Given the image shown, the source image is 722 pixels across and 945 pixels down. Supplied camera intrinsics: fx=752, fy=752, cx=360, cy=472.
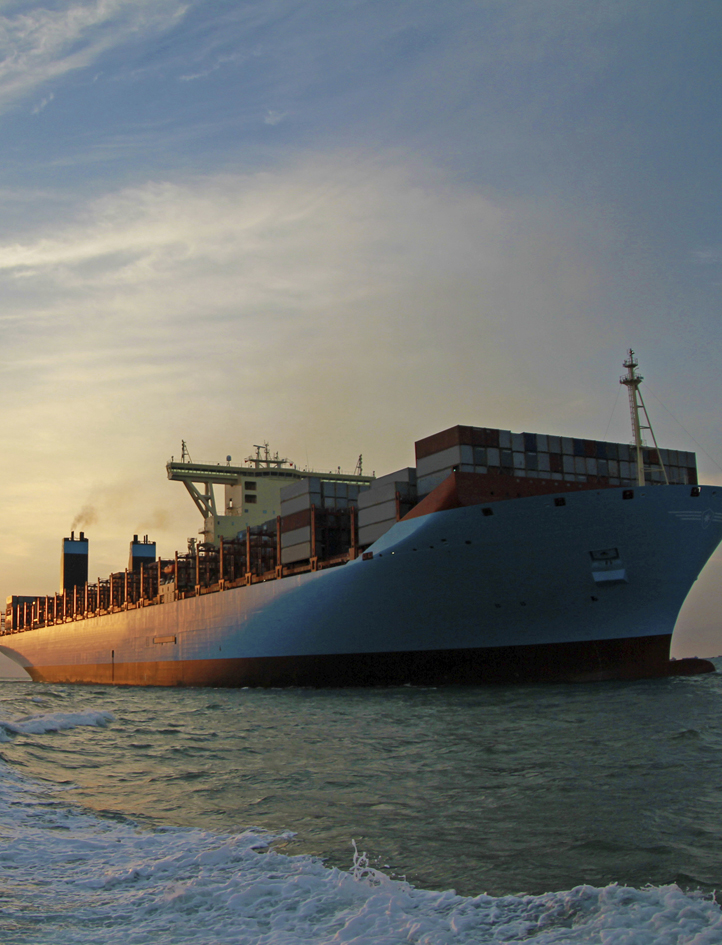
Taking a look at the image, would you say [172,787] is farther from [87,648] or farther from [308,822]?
[87,648]

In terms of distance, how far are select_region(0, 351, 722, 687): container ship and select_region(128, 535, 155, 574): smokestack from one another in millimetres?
25768

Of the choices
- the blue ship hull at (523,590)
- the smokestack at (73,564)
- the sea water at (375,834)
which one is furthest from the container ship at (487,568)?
the smokestack at (73,564)

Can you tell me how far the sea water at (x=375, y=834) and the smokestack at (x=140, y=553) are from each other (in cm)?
4173

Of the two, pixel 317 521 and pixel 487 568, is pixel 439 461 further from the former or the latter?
pixel 317 521

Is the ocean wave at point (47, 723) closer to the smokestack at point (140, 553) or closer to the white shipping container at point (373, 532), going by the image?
the white shipping container at point (373, 532)

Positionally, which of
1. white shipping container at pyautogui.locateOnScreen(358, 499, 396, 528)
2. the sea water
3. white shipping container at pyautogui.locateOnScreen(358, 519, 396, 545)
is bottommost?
the sea water

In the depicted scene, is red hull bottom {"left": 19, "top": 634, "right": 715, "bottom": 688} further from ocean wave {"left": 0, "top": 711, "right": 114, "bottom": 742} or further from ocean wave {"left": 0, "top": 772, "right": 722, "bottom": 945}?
ocean wave {"left": 0, "top": 772, "right": 722, "bottom": 945}

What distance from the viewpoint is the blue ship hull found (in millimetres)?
22391

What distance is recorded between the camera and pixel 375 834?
8125 millimetres

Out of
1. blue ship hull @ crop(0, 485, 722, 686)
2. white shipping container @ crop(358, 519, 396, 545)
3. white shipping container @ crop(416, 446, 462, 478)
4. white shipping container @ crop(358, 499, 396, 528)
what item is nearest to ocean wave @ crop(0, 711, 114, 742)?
blue ship hull @ crop(0, 485, 722, 686)

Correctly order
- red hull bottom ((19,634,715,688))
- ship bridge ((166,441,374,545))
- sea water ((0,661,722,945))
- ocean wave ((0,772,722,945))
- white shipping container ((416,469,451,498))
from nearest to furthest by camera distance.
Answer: ocean wave ((0,772,722,945)), sea water ((0,661,722,945)), red hull bottom ((19,634,715,688)), white shipping container ((416,469,451,498)), ship bridge ((166,441,374,545))

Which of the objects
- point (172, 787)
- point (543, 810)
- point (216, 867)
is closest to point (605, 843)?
point (543, 810)

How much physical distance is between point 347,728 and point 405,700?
5222 millimetres

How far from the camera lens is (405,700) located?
2138 centimetres
